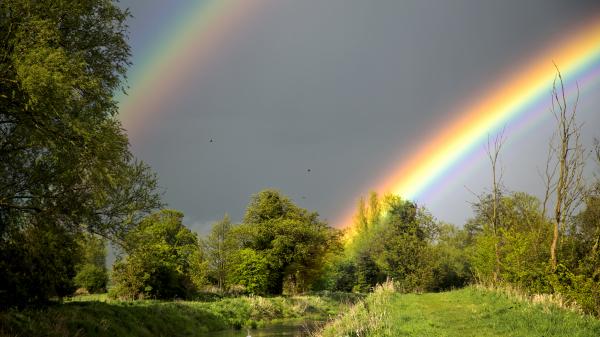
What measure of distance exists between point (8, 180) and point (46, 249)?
5.53m

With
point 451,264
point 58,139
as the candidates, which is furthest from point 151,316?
point 451,264

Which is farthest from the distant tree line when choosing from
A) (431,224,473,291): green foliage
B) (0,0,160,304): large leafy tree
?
(431,224,473,291): green foliage

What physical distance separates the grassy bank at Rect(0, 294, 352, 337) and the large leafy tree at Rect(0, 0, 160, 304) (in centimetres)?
301

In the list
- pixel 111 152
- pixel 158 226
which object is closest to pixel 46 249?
pixel 111 152

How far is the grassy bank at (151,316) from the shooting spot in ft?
69.8

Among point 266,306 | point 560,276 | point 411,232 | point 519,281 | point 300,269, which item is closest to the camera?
point 560,276

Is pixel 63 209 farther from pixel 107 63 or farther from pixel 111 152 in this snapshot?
pixel 107 63

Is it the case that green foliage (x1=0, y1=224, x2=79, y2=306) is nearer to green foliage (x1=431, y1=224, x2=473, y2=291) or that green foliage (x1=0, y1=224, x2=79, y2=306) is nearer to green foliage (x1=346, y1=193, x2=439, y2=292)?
green foliage (x1=346, y1=193, x2=439, y2=292)

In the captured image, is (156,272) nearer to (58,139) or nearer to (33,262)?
(33,262)

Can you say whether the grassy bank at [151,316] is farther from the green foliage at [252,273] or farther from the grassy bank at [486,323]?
the grassy bank at [486,323]

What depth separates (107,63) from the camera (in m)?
22.1

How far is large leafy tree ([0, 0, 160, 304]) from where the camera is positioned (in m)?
16.4

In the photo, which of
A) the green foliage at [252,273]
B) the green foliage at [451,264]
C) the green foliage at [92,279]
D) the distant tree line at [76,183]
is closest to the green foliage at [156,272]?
Result: the distant tree line at [76,183]

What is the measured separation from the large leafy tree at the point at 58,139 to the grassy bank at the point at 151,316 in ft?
9.87
